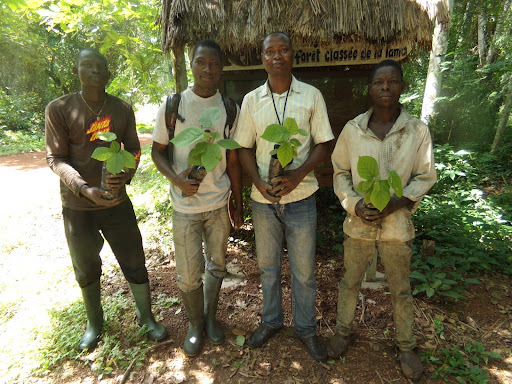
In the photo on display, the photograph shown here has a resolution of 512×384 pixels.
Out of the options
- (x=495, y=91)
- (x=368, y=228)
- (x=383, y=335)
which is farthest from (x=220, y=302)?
Answer: (x=495, y=91)

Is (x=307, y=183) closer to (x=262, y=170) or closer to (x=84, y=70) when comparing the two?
(x=262, y=170)

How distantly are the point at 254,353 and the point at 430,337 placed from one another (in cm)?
149

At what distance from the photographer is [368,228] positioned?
6.77 ft

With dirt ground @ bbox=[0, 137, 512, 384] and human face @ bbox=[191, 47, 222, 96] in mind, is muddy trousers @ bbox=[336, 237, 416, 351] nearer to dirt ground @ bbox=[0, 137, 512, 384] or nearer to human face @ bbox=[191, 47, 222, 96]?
dirt ground @ bbox=[0, 137, 512, 384]

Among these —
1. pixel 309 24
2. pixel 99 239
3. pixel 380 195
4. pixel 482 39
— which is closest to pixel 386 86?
pixel 380 195

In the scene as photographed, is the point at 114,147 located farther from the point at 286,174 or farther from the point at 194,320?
the point at 194,320

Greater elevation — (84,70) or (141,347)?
(84,70)

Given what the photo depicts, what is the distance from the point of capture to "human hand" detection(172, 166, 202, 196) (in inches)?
78.8

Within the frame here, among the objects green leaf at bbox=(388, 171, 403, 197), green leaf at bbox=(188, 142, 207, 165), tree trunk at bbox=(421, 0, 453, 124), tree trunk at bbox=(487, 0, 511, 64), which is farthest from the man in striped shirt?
tree trunk at bbox=(487, 0, 511, 64)

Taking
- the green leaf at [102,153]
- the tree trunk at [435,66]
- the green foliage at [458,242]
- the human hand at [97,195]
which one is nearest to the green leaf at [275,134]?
the green leaf at [102,153]

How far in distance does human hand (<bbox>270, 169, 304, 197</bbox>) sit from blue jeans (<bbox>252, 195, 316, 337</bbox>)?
0.18 meters

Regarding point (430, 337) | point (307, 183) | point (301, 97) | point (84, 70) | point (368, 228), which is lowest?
point (430, 337)

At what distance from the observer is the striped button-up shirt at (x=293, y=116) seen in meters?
2.05

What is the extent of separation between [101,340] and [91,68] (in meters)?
2.19
